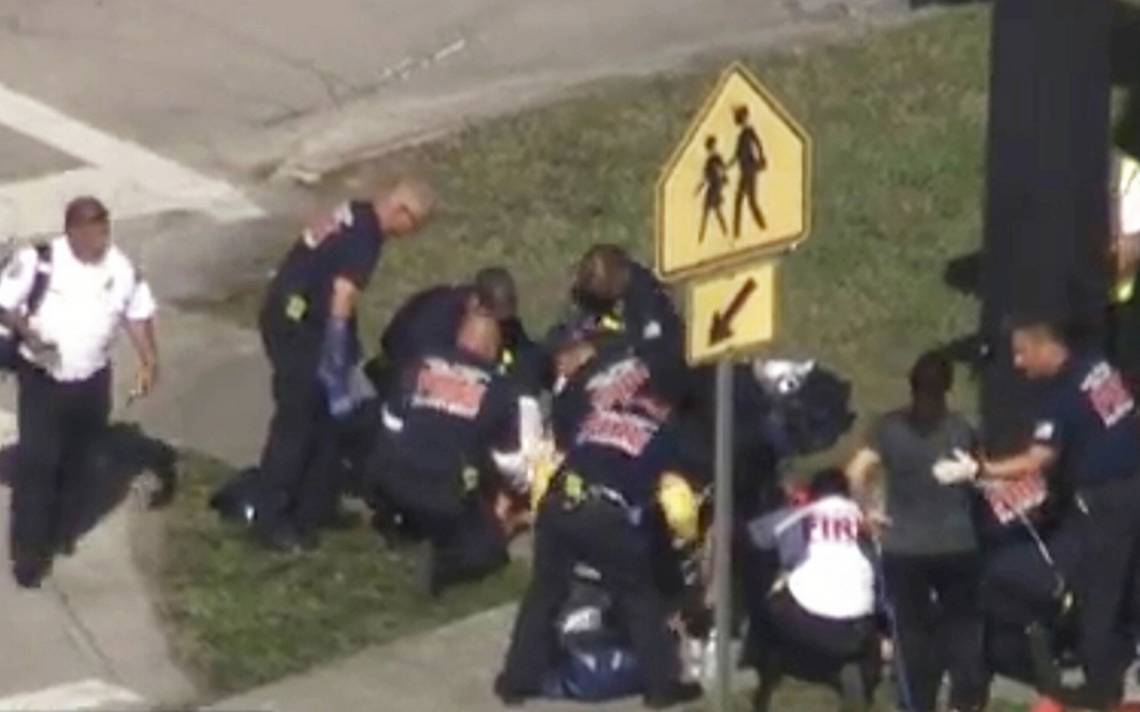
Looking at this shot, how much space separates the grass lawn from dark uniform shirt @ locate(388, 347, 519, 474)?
59 cm

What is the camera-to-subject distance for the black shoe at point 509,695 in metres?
16.7

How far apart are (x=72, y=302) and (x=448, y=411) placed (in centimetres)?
156

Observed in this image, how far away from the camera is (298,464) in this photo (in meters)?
18.0

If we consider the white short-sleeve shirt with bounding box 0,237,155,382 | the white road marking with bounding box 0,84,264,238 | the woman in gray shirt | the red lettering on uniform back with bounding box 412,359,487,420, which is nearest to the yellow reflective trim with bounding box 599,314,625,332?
the red lettering on uniform back with bounding box 412,359,487,420

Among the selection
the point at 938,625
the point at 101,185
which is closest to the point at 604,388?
the point at 938,625

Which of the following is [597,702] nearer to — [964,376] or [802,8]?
[964,376]

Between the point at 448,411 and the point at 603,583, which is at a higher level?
the point at 448,411

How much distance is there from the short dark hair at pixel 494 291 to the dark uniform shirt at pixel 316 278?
0.45m

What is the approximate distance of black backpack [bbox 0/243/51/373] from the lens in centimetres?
1745

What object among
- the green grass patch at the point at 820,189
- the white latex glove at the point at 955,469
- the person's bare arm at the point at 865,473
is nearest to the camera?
the white latex glove at the point at 955,469

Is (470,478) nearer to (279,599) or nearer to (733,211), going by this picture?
(279,599)

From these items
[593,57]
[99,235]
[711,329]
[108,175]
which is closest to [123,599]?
[99,235]

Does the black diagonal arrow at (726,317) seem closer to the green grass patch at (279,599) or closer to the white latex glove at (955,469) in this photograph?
the white latex glove at (955,469)

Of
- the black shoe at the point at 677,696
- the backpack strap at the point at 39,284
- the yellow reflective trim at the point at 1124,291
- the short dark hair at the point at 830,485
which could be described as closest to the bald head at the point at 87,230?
the backpack strap at the point at 39,284
